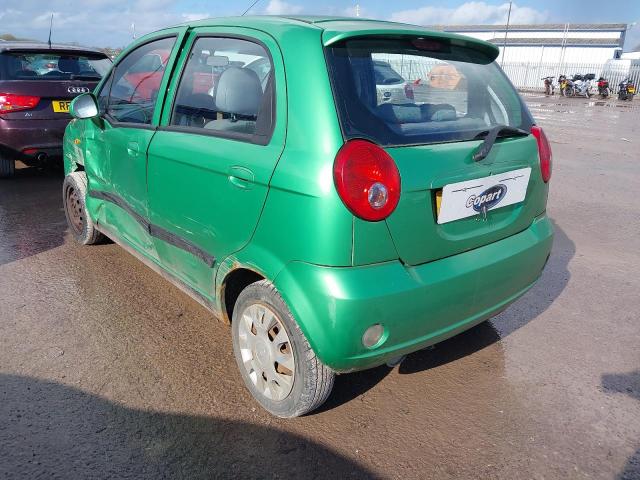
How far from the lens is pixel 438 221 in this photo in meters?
2.17

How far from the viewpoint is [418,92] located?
2527mm

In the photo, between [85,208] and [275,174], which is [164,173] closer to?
[275,174]

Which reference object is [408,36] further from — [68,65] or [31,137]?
[68,65]

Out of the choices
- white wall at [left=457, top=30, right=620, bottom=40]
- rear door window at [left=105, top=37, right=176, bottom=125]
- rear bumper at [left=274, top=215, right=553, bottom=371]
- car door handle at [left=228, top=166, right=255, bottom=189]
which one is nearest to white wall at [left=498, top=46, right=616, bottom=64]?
white wall at [left=457, top=30, right=620, bottom=40]

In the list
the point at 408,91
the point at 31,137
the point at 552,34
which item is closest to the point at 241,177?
the point at 408,91

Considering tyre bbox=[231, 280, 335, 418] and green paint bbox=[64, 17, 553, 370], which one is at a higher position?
green paint bbox=[64, 17, 553, 370]

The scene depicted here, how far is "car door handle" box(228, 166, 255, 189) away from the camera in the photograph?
2.24 metres

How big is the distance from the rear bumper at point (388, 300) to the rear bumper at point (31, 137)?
528cm

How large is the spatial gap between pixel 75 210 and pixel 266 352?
2.88 meters

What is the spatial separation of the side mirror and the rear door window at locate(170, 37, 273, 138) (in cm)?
99

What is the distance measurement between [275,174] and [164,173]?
0.98m

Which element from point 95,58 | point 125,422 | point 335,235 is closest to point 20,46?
point 95,58

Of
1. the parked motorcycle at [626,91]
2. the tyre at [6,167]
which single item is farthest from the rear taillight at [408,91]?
the parked motorcycle at [626,91]

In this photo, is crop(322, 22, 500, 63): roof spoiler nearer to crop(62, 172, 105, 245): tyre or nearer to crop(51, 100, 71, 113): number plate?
crop(62, 172, 105, 245): tyre
